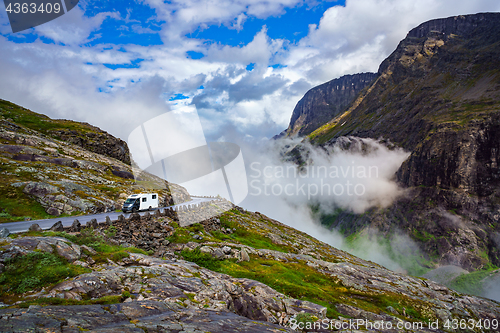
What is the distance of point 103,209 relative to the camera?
151 ft

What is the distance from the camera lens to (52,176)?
52.3 meters

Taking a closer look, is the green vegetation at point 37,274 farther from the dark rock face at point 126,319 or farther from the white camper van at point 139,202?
the white camper van at point 139,202

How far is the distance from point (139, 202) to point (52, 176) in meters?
24.6

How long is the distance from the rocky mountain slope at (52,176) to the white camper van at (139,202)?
20.2 ft

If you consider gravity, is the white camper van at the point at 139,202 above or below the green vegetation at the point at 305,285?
above

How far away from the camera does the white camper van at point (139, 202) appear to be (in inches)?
1740

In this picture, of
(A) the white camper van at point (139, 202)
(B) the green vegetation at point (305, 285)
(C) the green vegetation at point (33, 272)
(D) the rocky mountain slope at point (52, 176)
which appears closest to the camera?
(C) the green vegetation at point (33, 272)

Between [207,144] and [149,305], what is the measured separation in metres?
12.8

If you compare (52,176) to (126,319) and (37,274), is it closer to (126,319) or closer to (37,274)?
(37,274)

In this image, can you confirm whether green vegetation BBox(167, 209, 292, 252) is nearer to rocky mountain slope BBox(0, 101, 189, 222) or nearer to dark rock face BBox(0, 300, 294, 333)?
dark rock face BBox(0, 300, 294, 333)

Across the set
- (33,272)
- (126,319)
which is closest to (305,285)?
(126,319)

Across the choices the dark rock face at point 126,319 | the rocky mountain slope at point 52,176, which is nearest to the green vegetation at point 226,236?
the dark rock face at point 126,319

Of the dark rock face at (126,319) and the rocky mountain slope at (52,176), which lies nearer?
the dark rock face at (126,319)

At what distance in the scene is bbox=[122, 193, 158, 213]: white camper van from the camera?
145 ft
